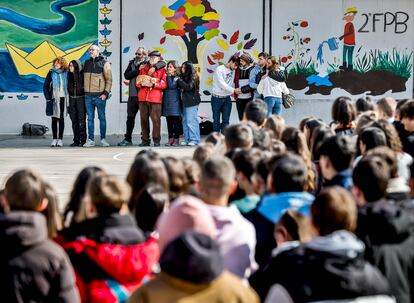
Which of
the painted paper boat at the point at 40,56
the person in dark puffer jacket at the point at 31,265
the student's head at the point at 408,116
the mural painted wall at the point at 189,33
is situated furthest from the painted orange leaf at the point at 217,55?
the person in dark puffer jacket at the point at 31,265

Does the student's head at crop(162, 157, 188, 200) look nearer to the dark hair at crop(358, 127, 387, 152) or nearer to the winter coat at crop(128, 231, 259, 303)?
the dark hair at crop(358, 127, 387, 152)

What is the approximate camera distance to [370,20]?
23125 millimetres

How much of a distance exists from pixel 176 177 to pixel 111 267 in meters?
1.70

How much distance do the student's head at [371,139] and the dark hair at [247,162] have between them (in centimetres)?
159

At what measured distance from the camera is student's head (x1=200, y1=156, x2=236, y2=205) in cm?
528

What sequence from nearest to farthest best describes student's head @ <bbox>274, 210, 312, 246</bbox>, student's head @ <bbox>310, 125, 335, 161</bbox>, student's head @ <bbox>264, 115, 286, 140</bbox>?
student's head @ <bbox>274, 210, 312, 246</bbox>, student's head @ <bbox>310, 125, 335, 161</bbox>, student's head @ <bbox>264, 115, 286, 140</bbox>

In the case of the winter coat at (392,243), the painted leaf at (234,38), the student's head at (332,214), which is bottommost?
the winter coat at (392,243)

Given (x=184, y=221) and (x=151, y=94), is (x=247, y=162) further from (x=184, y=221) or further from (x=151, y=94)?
(x=151, y=94)

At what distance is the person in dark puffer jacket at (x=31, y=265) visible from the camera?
4469 mm

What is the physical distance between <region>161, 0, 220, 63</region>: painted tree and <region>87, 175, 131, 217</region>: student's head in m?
17.6

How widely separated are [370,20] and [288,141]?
1578 centimetres

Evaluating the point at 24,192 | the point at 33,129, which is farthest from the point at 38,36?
the point at 24,192

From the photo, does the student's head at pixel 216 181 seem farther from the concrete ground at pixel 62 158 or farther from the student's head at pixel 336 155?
the concrete ground at pixel 62 158

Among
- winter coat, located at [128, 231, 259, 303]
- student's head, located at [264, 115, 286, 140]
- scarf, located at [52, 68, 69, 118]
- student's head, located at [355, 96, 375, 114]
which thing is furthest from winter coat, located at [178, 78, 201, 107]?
winter coat, located at [128, 231, 259, 303]
